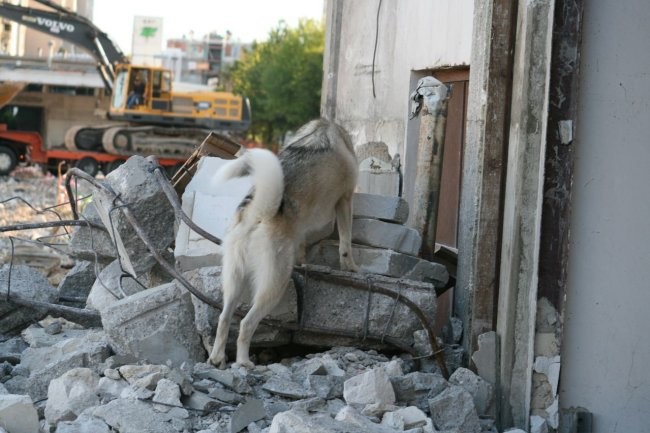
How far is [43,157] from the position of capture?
1109 inches

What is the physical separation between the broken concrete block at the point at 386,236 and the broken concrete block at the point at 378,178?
1.99 m

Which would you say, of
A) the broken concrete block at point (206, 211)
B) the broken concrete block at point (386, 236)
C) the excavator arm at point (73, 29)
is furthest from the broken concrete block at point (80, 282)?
the excavator arm at point (73, 29)

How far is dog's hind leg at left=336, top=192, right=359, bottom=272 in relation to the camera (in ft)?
22.6

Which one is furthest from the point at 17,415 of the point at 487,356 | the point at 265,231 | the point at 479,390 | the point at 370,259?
the point at 370,259

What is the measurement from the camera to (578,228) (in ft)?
18.4

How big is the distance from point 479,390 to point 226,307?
5.01 ft

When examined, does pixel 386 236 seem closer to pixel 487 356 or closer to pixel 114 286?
pixel 487 356

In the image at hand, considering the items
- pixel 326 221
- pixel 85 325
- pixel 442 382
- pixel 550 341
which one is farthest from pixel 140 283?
pixel 550 341

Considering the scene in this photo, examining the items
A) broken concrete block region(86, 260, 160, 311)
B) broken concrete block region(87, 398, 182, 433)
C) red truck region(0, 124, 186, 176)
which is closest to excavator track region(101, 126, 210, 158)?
red truck region(0, 124, 186, 176)

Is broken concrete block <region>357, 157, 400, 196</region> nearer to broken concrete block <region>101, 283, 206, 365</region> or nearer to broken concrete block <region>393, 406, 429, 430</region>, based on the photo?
broken concrete block <region>101, 283, 206, 365</region>

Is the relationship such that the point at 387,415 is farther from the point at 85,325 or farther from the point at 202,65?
the point at 202,65

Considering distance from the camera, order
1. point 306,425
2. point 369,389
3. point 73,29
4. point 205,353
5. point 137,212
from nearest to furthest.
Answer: point 306,425, point 369,389, point 205,353, point 137,212, point 73,29

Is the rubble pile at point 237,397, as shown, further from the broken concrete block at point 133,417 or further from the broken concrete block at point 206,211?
the broken concrete block at point 206,211

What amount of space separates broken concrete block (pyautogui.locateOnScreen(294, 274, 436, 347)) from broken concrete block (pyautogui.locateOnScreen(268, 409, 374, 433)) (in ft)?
4.99
